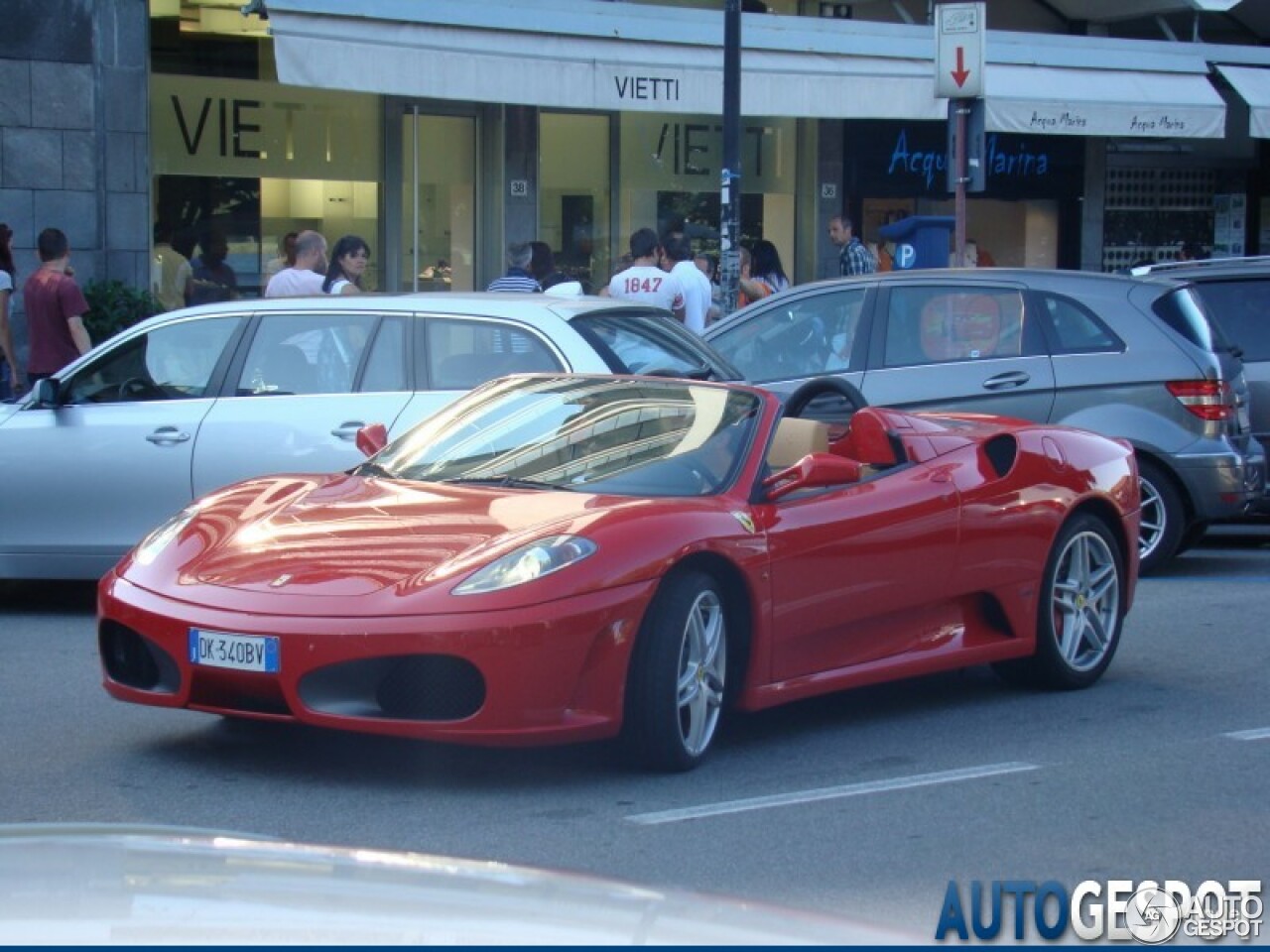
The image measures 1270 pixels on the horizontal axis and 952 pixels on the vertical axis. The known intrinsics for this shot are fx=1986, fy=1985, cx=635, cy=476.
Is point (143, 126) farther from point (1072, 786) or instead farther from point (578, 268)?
point (1072, 786)

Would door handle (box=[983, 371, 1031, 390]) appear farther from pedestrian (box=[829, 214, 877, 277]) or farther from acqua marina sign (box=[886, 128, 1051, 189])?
acqua marina sign (box=[886, 128, 1051, 189])

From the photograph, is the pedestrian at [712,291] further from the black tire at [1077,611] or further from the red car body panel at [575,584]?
the red car body panel at [575,584]

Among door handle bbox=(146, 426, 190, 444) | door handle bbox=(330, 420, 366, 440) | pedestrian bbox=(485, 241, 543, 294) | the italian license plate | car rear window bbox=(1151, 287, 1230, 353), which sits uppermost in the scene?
pedestrian bbox=(485, 241, 543, 294)

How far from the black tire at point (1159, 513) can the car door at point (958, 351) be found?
68cm

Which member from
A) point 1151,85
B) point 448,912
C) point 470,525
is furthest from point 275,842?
point 1151,85

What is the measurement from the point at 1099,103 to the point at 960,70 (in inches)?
281

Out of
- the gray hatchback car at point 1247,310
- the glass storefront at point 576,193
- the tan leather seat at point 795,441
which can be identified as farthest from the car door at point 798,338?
the glass storefront at point 576,193

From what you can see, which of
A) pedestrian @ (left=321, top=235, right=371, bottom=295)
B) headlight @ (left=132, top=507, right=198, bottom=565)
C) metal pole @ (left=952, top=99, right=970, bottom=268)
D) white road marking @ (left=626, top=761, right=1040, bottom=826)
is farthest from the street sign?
headlight @ (left=132, top=507, right=198, bottom=565)

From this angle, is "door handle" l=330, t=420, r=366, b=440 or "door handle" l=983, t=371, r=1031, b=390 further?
"door handle" l=983, t=371, r=1031, b=390

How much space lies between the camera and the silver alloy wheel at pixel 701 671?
6207 mm

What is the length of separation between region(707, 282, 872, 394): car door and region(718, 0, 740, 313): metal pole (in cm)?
402

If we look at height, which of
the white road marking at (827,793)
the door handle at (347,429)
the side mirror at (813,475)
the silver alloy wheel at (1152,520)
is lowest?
the white road marking at (827,793)

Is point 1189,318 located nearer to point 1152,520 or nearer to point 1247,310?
point 1152,520

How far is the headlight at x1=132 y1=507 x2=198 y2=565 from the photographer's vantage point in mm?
6543
